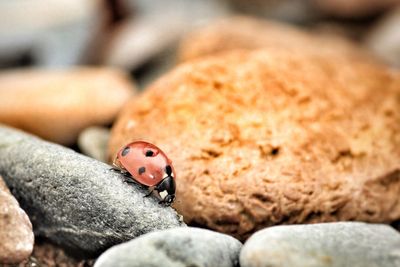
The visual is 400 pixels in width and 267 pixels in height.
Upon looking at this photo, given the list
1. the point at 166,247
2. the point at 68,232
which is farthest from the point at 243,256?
the point at 68,232

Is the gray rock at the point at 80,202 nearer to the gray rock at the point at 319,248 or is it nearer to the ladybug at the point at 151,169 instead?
the ladybug at the point at 151,169

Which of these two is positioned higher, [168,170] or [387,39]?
[168,170]

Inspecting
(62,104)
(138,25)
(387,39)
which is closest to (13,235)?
(62,104)

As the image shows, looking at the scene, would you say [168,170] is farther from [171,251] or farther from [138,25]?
[138,25]

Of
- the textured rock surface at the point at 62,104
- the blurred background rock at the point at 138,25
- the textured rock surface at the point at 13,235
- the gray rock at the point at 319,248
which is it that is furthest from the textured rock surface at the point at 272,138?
the blurred background rock at the point at 138,25

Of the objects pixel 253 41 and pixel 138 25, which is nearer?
pixel 253 41

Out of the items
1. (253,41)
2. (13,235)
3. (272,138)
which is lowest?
(253,41)

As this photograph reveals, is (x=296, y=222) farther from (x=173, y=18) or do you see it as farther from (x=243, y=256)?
(x=173, y=18)
